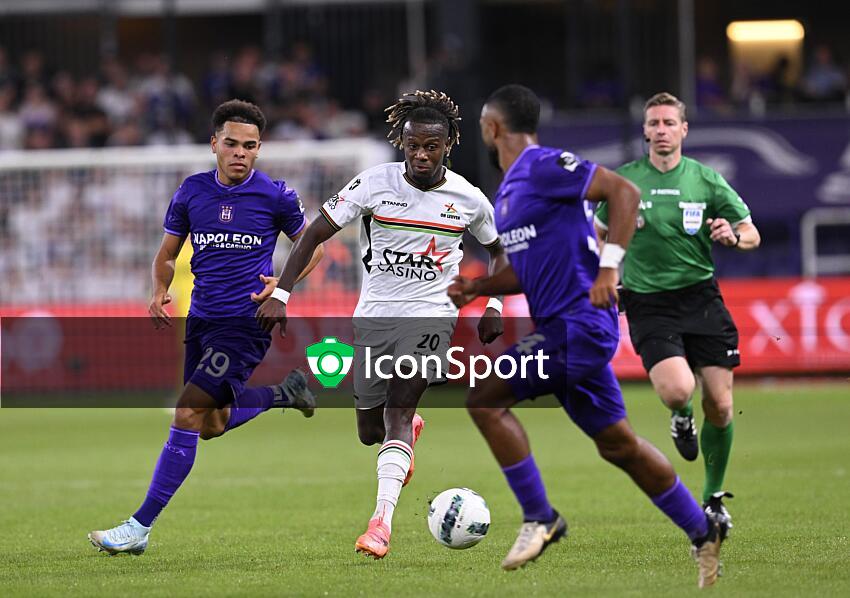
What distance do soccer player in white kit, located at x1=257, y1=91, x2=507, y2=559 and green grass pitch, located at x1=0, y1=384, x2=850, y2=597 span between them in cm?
90

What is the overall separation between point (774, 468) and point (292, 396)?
17.1 feet

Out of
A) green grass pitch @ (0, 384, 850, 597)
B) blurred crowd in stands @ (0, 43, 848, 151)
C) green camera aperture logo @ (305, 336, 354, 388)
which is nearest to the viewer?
green grass pitch @ (0, 384, 850, 597)

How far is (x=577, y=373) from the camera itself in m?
6.78

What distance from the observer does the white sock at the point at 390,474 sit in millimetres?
7959

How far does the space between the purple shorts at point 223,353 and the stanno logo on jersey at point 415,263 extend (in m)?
0.90

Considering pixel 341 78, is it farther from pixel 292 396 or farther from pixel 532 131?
pixel 532 131

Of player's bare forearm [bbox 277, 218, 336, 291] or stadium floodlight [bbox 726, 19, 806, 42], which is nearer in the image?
player's bare forearm [bbox 277, 218, 336, 291]

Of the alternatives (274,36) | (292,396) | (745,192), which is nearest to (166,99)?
(274,36)

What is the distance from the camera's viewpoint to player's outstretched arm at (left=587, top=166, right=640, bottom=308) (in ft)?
21.6

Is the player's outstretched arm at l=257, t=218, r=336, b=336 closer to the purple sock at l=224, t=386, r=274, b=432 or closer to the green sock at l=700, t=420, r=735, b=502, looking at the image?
the purple sock at l=224, t=386, r=274, b=432

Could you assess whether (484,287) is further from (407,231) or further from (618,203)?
(407,231)

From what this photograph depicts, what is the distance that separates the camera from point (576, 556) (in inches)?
316

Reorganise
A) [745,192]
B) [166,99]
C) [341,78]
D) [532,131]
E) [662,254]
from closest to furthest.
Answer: [532,131] < [662,254] < [745,192] < [166,99] < [341,78]

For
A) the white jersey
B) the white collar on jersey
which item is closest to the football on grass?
the white jersey
